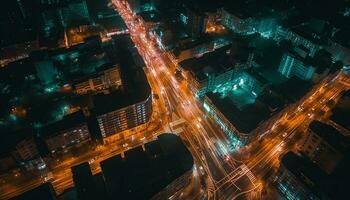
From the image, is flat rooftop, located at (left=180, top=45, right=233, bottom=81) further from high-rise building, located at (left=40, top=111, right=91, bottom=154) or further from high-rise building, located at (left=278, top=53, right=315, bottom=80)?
high-rise building, located at (left=40, top=111, right=91, bottom=154)

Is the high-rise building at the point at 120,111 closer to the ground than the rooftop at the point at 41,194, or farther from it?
farther from it

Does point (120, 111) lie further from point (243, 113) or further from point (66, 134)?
point (243, 113)

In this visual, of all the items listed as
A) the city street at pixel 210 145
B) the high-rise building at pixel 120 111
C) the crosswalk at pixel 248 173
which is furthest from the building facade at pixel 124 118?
the crosswalk at pixel 248 173

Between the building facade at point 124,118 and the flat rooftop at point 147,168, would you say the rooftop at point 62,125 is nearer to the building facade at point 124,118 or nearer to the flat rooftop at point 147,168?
the building facade at point 124,118

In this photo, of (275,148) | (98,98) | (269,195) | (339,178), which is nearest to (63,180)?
(98,98)

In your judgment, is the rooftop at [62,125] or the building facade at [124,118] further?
the building facade at [124,118]

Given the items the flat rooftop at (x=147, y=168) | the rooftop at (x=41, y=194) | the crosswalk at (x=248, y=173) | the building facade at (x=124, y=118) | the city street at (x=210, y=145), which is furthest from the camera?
the building facade at (x=124, y=118)

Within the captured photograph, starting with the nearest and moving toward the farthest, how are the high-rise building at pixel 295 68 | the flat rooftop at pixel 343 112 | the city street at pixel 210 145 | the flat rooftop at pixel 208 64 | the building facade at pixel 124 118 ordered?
the city street at pixel 210 145 → the building facade at pixel 124 118 → the flat rooftop at pixel 343 112 → the flat rooftop at pixel 208 64 → the high-rise building at pixel 295 68

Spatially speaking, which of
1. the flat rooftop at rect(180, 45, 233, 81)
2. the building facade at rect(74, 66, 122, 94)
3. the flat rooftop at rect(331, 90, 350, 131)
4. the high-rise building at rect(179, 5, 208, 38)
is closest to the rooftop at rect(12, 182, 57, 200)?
the building facade at rect(74, 66, 122, 94)

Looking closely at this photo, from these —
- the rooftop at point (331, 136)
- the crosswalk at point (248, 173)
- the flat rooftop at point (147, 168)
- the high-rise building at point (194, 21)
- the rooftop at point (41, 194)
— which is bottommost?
the crosswalk at point (248, 173)
